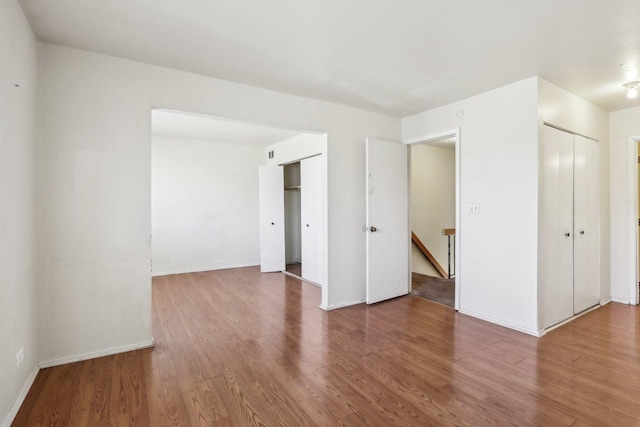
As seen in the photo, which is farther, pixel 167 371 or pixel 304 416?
pixel 167 371

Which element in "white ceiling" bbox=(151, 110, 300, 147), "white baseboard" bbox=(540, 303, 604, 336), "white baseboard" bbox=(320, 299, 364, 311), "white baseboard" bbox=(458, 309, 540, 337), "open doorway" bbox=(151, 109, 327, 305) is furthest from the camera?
"open doorway" bbox=(151, 109, 327, 305)

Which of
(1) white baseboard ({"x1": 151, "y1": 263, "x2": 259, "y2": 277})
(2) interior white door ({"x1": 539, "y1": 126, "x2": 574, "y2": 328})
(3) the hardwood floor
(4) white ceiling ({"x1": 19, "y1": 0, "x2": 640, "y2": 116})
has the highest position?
(4) white ceiling ({"x1": 19, "y1": 0, "x2": 640, "y2": 116})

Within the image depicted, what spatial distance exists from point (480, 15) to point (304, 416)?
276cm

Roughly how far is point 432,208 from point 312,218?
2.80 meters

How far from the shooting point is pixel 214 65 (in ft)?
9.06

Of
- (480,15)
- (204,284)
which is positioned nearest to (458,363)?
(480,15)

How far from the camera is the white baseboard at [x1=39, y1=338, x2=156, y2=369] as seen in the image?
7.89ft

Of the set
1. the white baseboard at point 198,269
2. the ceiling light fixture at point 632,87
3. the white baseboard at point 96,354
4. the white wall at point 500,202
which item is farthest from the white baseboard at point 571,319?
the white baseboard at point 198,269

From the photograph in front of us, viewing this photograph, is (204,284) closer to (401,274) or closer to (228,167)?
(228,167)

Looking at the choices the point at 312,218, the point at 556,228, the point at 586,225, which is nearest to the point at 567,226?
the point at 556,228

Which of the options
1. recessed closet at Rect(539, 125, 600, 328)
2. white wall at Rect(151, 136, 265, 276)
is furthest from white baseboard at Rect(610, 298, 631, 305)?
white wall at Rect(151, 136, 265, 276)

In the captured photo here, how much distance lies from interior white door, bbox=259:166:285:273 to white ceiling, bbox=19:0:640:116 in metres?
2.88

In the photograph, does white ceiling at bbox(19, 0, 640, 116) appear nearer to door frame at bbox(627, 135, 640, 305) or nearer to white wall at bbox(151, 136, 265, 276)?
door frame at bbox(627, 135, 640, 305)

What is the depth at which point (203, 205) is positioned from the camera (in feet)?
19.9
